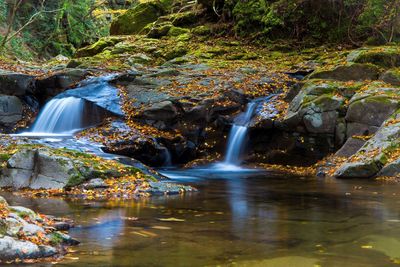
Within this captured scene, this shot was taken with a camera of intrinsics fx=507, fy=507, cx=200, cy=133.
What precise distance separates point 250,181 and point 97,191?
3.97 m

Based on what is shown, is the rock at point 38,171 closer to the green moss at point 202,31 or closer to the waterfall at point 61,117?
the waterfall at point 61,117

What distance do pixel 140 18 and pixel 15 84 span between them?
45.0 ft

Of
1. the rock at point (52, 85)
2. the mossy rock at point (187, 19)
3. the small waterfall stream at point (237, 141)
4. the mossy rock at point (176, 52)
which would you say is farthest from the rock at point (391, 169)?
the mossy rock at point (187, 19)

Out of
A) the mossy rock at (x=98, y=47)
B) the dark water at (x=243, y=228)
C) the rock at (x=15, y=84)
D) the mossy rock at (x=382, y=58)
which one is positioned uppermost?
the mossy rock at (x=98, y=47)

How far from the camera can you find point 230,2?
24.5 meters

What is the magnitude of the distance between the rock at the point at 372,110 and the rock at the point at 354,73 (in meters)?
2.32

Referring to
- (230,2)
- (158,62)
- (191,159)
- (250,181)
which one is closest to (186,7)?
(230,2)

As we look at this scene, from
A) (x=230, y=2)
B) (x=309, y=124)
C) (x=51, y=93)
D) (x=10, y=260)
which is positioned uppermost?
(x=230, y=2)

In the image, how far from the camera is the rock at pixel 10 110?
54.5 ft

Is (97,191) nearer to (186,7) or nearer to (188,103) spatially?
(188,103)

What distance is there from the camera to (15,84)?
17328 mm

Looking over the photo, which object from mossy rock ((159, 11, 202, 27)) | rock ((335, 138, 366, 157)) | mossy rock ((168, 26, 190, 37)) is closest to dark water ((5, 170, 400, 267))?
rock ((335, 138, 366, 157))

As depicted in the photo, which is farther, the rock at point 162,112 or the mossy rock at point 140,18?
the mossy rock at point 140,18

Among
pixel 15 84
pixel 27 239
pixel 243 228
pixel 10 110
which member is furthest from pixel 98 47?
pixel 27 239
